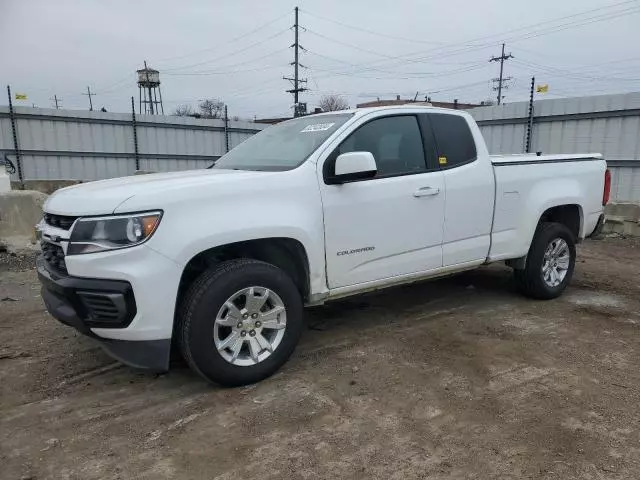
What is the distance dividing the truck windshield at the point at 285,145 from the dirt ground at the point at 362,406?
1.54 metres

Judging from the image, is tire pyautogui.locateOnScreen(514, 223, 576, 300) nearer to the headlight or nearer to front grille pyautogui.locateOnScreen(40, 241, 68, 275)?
the headlight

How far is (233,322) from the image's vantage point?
3.32 meters

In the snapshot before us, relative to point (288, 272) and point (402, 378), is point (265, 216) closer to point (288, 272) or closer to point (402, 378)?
point (288, 272)

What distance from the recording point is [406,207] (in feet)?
13.6

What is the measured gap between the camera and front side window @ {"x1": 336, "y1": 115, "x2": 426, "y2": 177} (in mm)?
4059

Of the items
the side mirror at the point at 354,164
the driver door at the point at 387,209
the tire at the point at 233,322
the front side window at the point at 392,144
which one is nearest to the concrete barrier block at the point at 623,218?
the driver door at the point at 387,209

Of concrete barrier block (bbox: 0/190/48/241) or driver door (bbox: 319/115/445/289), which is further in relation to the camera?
concrete barrier block (bbox: 0/190/48/241)

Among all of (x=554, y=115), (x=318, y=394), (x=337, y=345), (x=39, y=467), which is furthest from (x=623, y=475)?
(x=554, y=115)

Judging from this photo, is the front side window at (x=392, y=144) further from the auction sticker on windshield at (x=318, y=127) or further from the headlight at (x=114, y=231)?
the headlight at (x=114, y=231)

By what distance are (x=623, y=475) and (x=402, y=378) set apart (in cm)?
Answer: 143

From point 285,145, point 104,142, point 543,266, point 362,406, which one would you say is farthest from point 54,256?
point 104,142

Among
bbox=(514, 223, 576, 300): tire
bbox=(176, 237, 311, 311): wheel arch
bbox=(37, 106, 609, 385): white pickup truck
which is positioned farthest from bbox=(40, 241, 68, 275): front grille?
bbox=(514, 223, 576, 300): tire

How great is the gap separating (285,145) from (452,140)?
1568 millimetres

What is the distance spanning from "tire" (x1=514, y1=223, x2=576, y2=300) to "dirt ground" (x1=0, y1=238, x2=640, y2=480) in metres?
0.47
